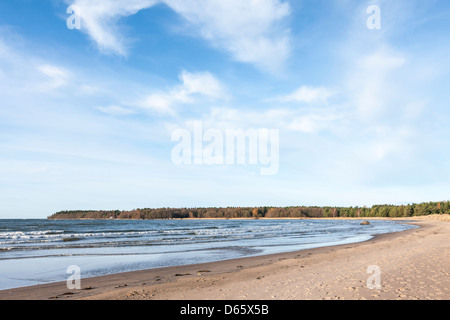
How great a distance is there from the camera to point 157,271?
16.5 metres

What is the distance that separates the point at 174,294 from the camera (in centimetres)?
1079

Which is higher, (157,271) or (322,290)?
(322,290)

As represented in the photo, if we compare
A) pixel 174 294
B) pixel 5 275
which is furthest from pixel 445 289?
pixel 5 275

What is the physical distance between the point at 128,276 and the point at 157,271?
1.87 meters

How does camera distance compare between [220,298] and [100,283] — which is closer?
[220,298]
